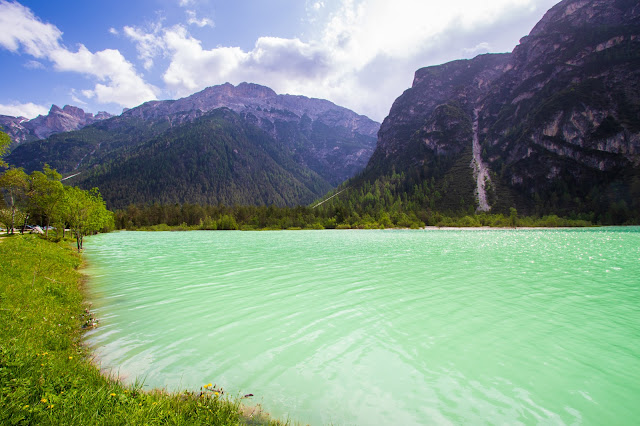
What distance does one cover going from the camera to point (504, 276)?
22.5 meters

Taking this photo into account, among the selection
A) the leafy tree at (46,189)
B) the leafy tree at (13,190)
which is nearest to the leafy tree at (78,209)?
the leafy tree at (46,189)

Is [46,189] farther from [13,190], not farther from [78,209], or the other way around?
[78,209]

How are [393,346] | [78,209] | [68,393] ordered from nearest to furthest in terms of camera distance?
[68,393] < [393,346] < [78,209]

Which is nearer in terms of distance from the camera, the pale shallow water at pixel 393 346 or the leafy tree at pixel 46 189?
the pale shallow water at pixel 393 346

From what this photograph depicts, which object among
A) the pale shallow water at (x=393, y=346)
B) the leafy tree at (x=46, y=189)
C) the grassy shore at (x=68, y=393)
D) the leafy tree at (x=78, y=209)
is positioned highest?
the leafy tree at (x=46, y=189)

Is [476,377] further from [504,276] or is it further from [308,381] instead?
[504,276]

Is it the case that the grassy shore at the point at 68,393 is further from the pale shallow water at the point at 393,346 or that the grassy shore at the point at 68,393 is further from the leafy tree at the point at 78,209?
the leafy tree at the point at 78,209

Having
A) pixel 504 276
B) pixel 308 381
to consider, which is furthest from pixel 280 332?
pixel 504 276

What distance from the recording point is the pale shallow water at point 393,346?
7117mm

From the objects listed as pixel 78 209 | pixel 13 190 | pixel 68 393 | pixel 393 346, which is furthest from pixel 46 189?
pixel 393 346

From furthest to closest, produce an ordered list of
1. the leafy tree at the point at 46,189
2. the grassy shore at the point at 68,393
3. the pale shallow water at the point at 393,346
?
the leafy tree at the point at 46,189, the pale shallow water at the point at 393,346, the grassy shore at the point at 68,393

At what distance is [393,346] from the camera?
1033 centimetres

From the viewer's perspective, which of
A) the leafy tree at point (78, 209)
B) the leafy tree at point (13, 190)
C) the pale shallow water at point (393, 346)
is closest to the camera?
the pale shallow water at point (393, 346)

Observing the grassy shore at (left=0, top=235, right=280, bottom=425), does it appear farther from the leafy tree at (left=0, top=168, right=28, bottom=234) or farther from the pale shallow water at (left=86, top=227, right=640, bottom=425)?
the leafy tree at (left=0, top=168, right=28, bottom=234)
